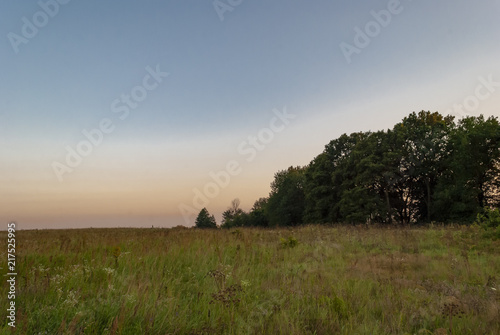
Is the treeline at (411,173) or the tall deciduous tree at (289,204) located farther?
the tall deciduous tree at (289,204)

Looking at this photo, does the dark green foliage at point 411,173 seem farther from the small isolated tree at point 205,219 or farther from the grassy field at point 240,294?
the small isolated tree at point 205,219

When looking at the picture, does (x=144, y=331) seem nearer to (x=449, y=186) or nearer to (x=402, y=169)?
(x=449, y=186)

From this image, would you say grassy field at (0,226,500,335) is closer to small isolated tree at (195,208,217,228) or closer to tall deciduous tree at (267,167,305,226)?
tall deciduous tree at (267,167,305,226)

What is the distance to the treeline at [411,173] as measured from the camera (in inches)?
1193

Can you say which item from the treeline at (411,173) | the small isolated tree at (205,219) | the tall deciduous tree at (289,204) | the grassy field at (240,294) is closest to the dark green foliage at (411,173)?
the treeline at (411,173)

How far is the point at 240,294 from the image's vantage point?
4691 millimetres

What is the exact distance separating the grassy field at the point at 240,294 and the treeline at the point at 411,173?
26.5m

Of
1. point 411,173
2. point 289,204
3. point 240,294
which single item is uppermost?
point 411,173

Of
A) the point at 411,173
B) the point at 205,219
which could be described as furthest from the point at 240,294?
the point at 205,219

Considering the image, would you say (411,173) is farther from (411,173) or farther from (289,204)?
(289,204)

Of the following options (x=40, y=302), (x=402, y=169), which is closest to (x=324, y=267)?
(x=40, y=302)

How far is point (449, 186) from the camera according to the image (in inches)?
1216

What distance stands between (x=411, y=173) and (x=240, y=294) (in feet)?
118

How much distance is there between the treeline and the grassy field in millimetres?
26523
